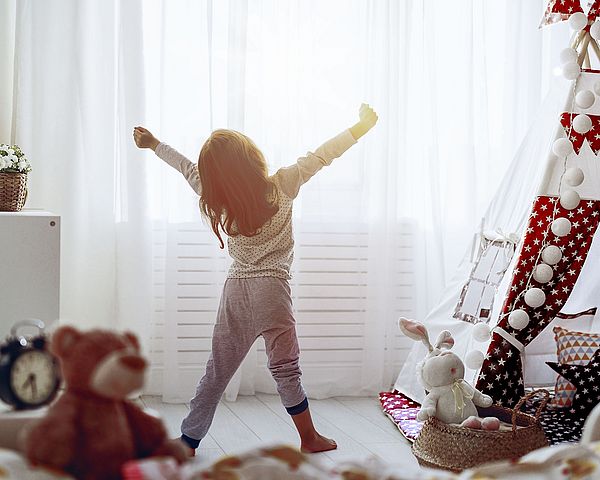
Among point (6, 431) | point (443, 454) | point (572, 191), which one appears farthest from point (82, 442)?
point (572, 191)

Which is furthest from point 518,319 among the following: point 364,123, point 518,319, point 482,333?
point 364,123

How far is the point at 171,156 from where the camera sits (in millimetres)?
2898

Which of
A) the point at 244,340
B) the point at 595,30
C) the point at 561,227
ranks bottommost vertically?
the point at 244,340

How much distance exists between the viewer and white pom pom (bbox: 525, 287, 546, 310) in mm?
2867

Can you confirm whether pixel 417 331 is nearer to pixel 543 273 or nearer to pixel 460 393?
pixel 460 393

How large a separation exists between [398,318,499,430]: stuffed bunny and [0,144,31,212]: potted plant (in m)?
1.40

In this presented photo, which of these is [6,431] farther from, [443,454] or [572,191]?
[572,191]

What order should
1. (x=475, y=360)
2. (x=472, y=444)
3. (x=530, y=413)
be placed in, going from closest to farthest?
(x=472, y=444) → (x=475, y=360) → (x=530, y=413)

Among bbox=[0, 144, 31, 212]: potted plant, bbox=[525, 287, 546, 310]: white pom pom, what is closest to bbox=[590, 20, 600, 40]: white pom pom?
bbox=[525, 287, 546, 310]: white pom pom

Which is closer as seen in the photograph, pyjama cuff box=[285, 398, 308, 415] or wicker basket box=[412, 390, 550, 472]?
wicker basket box=[412, 390, 550, 472]

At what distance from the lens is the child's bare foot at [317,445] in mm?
2887

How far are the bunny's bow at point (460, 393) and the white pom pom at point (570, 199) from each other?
708mm

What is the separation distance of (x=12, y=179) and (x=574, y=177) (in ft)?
6.22

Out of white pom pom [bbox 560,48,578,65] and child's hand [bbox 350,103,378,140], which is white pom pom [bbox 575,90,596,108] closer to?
white pom pom [bbox 560,48,578,65]
